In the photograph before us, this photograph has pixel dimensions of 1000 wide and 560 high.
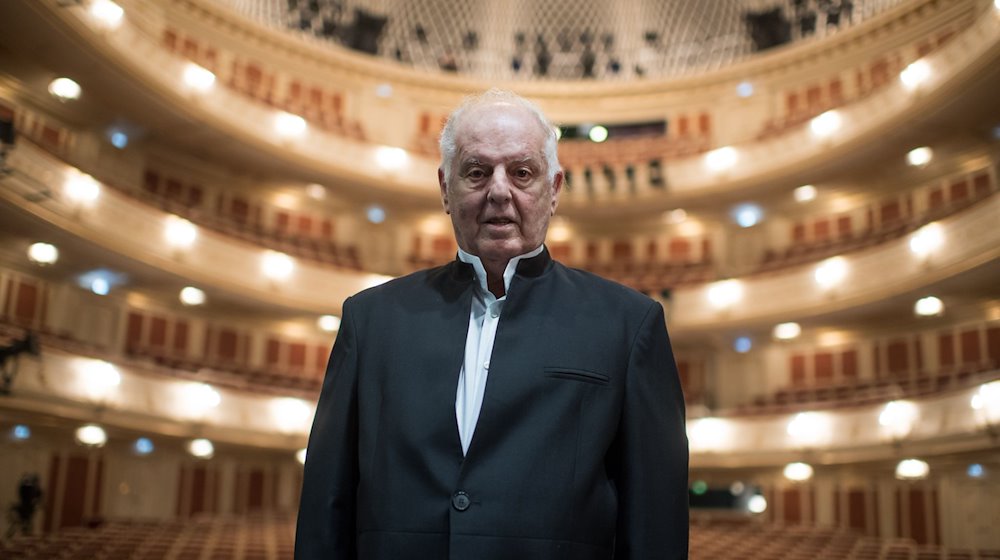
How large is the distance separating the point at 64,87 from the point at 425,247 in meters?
9.86

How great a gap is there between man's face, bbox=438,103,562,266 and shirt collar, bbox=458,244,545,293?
20 millimetres

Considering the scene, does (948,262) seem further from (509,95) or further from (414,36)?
(414,36)

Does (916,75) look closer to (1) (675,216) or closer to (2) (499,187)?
(1) (675,216)

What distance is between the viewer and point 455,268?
212cm

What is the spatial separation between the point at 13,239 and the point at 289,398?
18.6ft

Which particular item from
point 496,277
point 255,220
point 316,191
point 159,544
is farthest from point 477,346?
point 316,191

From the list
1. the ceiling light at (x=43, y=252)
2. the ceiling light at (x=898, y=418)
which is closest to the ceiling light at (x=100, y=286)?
the ceiling light at (x=43, y=252)

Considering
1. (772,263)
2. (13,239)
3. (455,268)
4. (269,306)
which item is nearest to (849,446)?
Result: (772,263)

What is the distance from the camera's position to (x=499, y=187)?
1957mm

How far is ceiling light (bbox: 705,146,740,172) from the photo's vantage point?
21.6 m

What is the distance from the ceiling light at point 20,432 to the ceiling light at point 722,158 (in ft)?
49.6

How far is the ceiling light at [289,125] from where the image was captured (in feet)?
67.4

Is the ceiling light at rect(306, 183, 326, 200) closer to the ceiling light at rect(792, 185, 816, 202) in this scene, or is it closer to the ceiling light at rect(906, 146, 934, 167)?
the ceiling light at rect(792, 185, 816, 202)

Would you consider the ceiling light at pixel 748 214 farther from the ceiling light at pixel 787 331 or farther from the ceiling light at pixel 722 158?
the ceiling light at pixel 787 331
